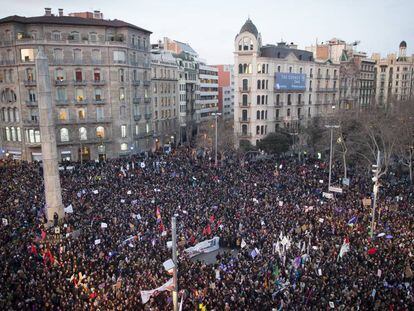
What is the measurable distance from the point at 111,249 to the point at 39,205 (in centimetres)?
999

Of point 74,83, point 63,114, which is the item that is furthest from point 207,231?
point 74,83

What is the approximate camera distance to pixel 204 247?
2477cm

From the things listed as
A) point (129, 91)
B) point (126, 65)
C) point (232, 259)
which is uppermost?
point (126, 65)

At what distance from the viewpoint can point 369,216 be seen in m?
27.0

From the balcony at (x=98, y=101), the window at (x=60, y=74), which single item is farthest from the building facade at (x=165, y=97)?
the window at (x=60, y=74)

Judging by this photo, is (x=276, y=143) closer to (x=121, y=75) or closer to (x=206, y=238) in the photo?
(x=121, y=75)

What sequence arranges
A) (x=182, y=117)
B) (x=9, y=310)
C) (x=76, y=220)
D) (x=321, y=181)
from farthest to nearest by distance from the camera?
(x=182, y=117), (x=321, y=181), (x=76, y=220), (x=9, y=310)

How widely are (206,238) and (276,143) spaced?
108 ft

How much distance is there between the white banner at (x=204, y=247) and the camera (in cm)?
2392

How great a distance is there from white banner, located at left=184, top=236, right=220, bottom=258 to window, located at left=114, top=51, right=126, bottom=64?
35632 millimetres

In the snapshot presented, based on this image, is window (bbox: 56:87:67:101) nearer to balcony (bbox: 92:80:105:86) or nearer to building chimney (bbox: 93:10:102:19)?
balcony (bbox: 92:80:105:86)

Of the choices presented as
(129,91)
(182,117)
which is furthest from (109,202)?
(182,117)

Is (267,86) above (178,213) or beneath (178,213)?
above

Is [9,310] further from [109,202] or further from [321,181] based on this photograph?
[321,181]
